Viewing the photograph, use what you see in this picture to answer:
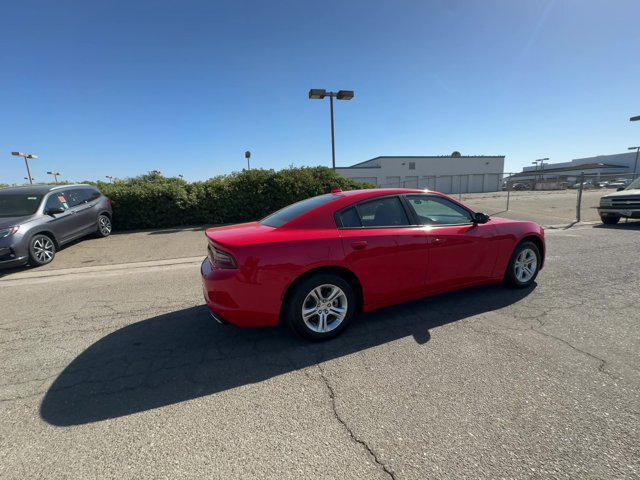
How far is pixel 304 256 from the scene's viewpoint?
9.51 feet

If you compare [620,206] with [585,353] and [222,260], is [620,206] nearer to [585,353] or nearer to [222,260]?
[585,353]

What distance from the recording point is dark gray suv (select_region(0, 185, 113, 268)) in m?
6.01

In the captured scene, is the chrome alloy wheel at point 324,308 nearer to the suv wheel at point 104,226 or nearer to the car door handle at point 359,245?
the car door handle at point 359,245

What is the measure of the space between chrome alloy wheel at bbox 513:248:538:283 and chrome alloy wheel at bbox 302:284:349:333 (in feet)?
8.80

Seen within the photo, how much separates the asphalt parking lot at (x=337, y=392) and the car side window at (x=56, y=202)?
156 inches

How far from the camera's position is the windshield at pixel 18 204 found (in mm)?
6781

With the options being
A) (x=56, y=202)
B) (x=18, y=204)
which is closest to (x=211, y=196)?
(x=56, y=202)

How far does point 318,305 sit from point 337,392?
86cm

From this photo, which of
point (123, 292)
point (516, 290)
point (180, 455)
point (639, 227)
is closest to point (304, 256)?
point (180, 455)

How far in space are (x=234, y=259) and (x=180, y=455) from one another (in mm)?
1457

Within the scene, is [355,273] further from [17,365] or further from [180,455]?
[17,365]

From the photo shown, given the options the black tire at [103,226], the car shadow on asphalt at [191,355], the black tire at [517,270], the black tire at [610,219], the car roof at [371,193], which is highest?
the car roof at [371,193]

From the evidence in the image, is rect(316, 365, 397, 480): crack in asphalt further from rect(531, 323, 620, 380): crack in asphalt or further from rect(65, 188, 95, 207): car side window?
rect(65, 188, 95, 207): car side window

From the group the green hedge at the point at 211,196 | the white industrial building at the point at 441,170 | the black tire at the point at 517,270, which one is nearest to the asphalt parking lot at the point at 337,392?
the black tire at the point at 517,270
